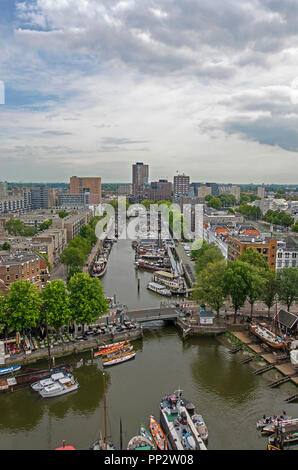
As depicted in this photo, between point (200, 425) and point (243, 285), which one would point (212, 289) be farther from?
point (200, 425)

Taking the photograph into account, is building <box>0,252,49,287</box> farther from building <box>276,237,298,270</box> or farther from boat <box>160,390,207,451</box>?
building <box>276,237,298,270</box>

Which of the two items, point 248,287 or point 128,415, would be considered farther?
point 248,287

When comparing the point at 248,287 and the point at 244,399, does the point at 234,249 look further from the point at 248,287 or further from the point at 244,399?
the point at 244,399

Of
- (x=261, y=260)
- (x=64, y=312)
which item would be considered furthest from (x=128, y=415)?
(x=261, y=260)

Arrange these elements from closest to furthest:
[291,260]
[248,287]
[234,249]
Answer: [248,287], [291,260], [234,249]

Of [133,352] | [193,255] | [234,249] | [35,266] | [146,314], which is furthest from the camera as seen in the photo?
[193,255]

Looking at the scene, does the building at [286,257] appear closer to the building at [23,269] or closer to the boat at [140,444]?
the building at [23,269]
